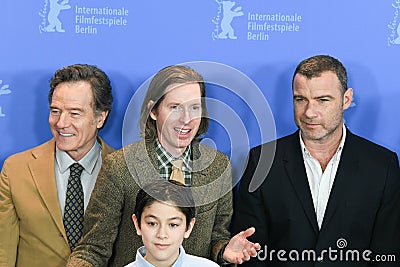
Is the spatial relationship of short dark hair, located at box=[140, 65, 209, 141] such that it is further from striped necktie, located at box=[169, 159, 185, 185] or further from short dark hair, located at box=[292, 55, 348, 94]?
short dark hair, located at box=[292, 55, 348, 94]

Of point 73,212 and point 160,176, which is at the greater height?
point 160,176

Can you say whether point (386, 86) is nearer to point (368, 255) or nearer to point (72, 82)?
point (368, 255)

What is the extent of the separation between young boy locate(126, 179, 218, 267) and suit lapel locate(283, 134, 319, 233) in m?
0.45

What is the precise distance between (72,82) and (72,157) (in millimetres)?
282

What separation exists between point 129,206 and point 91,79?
52cm

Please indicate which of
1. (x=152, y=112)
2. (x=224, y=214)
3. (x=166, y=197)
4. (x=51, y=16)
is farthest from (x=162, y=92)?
(x=51, y=16)

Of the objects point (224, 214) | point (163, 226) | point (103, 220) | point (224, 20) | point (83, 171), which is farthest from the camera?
point (224, 20)

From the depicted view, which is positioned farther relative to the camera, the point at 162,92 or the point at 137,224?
the point at 162,92

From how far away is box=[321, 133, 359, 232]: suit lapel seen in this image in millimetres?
2625

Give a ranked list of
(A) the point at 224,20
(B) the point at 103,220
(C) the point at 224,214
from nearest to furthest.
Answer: (B) the point at 103,220 < (C) the point at 224,214 < (A) the point at 224,20

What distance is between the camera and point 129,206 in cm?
249

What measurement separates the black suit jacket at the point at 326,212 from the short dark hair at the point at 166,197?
14.5 inches

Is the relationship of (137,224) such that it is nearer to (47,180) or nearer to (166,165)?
(166,165)

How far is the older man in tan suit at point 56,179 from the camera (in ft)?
8.68
